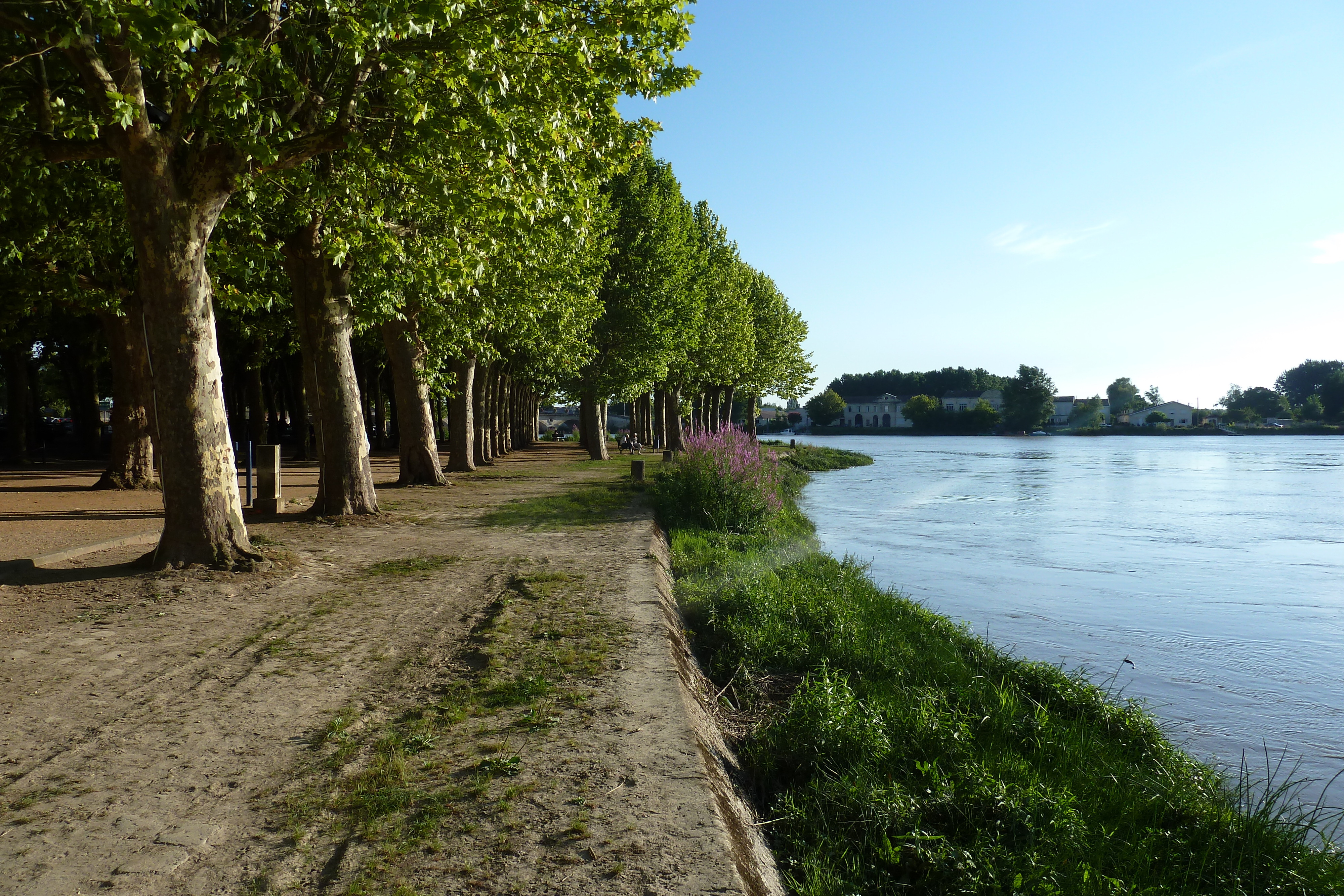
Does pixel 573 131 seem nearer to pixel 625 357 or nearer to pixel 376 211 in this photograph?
pixel 376 211

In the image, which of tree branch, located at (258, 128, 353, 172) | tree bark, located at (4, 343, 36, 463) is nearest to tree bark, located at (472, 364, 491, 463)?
tree bark, located at (4, 343, 36, 463)

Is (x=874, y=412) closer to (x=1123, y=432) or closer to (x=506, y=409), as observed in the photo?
(x=1123, y=432)

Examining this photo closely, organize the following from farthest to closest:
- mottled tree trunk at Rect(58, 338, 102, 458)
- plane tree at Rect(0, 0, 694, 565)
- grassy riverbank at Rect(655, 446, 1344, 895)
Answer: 1. mottled tree trunk at Rect(58, 338, 102, 458)
2. plane tree at Rect(0, 0, 694, 565)
3. grassy riverbank at Rect(655, 446, 1344, 895)

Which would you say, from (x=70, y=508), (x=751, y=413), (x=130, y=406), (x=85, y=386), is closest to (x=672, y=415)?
(x=751, y=413)

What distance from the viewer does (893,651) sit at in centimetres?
777

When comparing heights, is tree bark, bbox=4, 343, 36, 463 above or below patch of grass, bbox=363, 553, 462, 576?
above

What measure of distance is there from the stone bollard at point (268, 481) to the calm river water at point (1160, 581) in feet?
31.5

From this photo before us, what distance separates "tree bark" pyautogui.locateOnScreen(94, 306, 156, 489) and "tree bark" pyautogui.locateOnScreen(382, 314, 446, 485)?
4.54 m

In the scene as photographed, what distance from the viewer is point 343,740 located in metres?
4.41

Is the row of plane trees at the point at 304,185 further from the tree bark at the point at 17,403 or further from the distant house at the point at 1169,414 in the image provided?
the distant house at the point at 1169,414

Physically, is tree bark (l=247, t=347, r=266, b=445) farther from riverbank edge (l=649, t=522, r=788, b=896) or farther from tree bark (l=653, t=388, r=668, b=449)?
riverbank edge (l=649, t=522, r=788, b=896)

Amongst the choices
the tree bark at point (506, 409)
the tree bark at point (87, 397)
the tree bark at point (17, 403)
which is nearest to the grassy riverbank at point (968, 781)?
the tree bark at point (17, 403)

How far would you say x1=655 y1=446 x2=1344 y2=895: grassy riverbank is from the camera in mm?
4008

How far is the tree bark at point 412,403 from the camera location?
1872 cm
